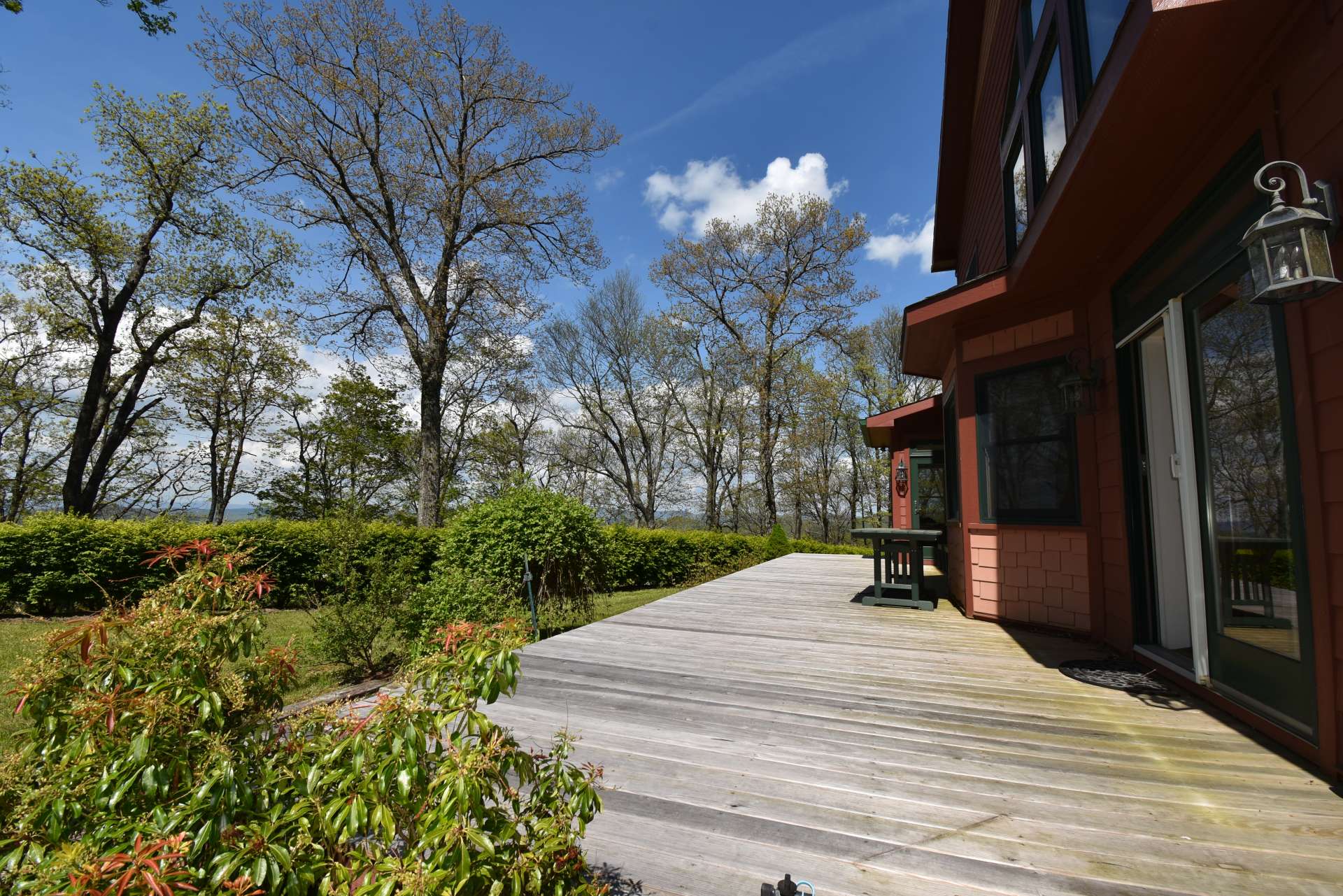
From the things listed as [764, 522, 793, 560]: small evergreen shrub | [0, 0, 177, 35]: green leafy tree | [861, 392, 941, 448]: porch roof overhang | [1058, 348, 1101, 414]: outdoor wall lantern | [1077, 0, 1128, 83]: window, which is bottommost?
[764, 522, 793, 560]: small evergreen shrub

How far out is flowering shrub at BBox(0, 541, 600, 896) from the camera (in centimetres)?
95

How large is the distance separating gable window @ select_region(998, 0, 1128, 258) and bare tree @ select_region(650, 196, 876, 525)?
490 inches

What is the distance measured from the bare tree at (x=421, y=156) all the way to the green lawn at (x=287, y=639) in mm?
4837

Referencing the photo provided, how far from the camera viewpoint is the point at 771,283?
18.4 metres

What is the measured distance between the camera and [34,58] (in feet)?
21.1

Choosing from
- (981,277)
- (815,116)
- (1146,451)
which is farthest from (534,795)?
(815,116)

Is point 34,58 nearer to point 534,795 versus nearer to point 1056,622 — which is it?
point 534,795

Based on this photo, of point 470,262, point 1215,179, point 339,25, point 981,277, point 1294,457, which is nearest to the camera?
point 1294,457

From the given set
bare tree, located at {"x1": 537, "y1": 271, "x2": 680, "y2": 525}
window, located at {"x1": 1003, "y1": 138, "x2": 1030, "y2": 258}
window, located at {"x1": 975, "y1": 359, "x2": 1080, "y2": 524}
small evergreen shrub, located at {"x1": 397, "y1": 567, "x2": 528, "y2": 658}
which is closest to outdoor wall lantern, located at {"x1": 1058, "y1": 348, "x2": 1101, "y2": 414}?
window, located at {"x1": 975, "y1": 359, "x2": 1080, "y2": 524}

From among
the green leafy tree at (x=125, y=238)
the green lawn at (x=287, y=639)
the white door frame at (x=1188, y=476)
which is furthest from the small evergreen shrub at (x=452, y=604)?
the green leafy tree at (x=125, y=238)

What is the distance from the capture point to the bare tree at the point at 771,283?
17.8 m

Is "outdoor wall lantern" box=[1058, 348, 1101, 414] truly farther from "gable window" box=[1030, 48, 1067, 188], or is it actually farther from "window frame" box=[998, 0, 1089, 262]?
"gable window" box=[1030, 48, 1067, 188]

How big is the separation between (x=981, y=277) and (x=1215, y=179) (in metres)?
2.07

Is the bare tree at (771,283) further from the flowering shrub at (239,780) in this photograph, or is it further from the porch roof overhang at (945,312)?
the flowering shrub at (239,780)
